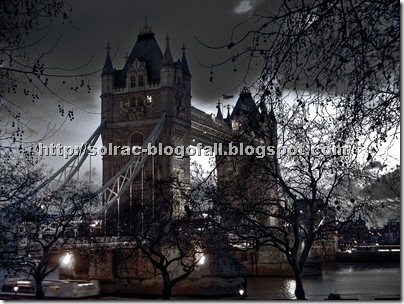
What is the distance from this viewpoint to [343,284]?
771 centimetres

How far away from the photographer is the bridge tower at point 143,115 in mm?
8828

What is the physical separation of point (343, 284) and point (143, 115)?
22.6 feet

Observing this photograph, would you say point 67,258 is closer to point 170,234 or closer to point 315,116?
point 170,234

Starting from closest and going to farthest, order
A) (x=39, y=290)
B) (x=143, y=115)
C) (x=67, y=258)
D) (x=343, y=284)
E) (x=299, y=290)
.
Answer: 1. (x=299, y=290)
2. (x=39, y=290)
3. (x=343, y=284)
4. (x=67, y=258)
5. (x=143, y=115)

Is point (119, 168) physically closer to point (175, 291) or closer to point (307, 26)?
point (175, 291)

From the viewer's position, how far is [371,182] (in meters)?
5.26

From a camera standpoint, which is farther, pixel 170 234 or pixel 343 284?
pixel 170 234

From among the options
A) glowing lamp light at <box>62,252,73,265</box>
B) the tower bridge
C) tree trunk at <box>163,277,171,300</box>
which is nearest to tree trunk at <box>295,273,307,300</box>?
the tower bridge

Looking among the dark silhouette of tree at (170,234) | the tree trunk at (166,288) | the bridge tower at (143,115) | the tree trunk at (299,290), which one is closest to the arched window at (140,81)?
the bridge tower at (143,115)

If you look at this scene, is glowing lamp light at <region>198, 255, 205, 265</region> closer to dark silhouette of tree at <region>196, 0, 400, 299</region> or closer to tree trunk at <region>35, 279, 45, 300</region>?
dark silhouette of tree at <region>196, 0, 400, 299</region>

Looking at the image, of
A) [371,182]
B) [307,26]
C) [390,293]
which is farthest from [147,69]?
[307,26]

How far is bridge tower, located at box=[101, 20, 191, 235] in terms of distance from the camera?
8828 millimetres

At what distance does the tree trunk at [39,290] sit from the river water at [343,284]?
221cm

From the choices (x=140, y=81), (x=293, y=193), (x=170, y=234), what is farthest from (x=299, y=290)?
(x=140, y=81)
